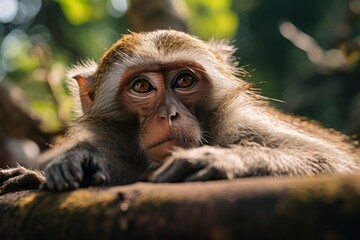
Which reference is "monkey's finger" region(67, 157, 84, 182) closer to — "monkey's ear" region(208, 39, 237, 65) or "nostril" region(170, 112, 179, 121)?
"nostril" region(170, 112, 179, 121)

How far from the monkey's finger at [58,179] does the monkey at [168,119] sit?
35cm

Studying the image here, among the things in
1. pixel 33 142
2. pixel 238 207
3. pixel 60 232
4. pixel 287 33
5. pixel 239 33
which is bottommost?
pixel 33 142

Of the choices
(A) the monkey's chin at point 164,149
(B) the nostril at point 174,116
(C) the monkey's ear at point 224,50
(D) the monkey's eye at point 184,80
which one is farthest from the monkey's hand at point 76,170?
(C) the monkey's ear at point 224,50

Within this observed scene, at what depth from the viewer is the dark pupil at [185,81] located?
14.9ft

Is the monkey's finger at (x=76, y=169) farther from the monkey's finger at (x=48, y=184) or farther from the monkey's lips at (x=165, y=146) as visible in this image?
the monkey's lips at (x=165, y=146)

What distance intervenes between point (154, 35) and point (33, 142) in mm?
4287

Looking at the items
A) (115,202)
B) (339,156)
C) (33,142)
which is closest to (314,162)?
(339,156)

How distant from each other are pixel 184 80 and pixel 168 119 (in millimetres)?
638

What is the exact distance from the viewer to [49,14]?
31.6 m

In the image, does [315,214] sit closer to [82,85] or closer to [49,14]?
[82,85]

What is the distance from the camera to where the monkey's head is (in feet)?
14.2

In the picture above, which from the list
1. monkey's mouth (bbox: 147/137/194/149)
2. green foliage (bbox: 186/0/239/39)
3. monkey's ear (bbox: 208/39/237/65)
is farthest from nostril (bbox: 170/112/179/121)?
green foliage (bbox: 186/0/239/39)

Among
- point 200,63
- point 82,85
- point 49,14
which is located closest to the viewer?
point 200,63

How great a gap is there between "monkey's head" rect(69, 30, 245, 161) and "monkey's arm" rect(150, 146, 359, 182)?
0.66 meters
